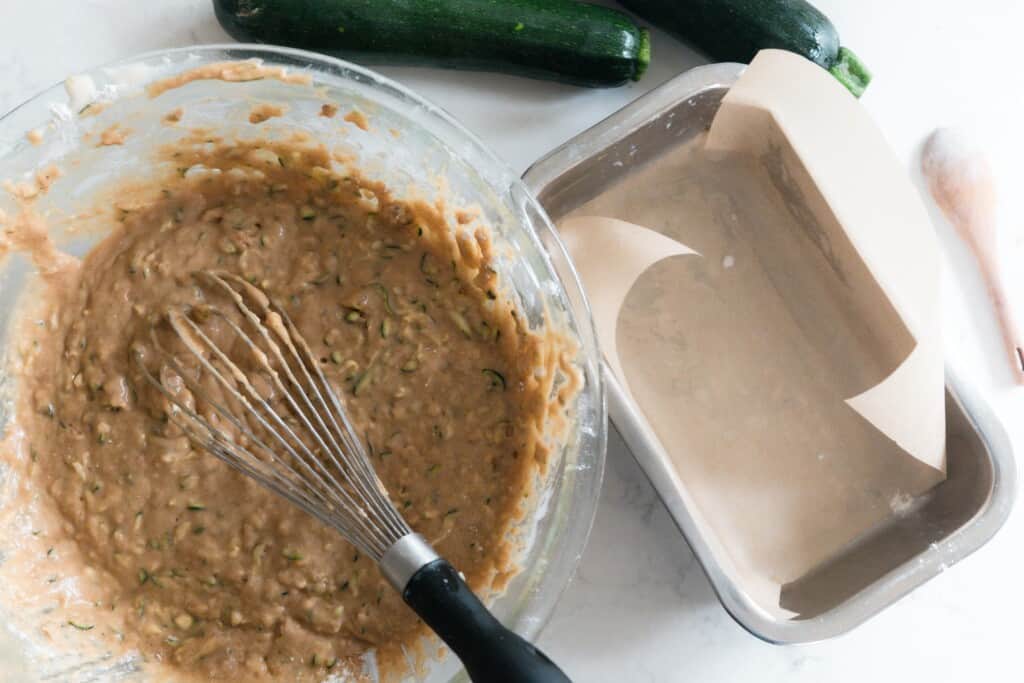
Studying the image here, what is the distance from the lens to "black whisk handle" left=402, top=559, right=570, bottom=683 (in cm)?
103

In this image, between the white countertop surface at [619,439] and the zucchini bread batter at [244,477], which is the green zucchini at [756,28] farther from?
the zucchini bread batter at [244,477]

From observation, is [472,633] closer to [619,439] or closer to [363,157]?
[619,439]

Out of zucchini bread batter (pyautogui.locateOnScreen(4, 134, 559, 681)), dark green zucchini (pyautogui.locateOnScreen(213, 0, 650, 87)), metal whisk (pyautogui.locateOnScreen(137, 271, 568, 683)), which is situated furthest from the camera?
dark green zucchini (pyautogui.locateOnScreen(213, 0, 650, 87))

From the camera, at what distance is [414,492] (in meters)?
1.37

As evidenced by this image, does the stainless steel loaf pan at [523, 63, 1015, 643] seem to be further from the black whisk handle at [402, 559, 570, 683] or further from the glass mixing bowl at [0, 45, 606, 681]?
the black whisk handle at [402, 559, 570, 683]

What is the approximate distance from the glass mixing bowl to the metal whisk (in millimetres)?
197

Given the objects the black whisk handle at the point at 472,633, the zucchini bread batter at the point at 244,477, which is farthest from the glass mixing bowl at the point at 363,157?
the black whisk handle at the point at 472,633

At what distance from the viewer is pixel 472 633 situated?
3.48ft

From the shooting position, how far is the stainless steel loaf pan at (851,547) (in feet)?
4.54

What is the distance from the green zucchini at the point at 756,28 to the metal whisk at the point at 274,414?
2.46 feet

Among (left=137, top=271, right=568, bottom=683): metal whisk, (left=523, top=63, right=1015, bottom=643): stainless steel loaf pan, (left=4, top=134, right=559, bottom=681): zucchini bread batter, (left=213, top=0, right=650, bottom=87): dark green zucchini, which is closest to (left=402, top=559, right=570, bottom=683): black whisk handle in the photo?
(left=137, top=271, right=568, bottom=683): metal whisk

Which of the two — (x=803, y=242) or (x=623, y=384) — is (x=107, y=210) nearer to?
(x=623, y=384)

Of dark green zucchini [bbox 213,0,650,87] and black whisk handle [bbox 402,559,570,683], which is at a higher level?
dark green zucchini [bbox 213,0,650,87]

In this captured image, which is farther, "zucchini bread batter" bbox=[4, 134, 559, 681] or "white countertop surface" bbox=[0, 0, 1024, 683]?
"white countertop surface" bbox=[0, 0, 1024, 683]
